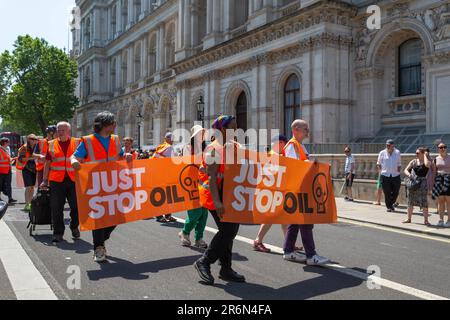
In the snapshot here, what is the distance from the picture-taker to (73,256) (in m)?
6.89

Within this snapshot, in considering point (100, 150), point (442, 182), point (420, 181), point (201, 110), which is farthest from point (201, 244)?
point (201, 110)

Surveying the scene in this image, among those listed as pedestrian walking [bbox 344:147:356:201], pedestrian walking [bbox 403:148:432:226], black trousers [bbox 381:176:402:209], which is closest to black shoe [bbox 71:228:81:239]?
pedestrian walking [bbox 403:148:432:226]

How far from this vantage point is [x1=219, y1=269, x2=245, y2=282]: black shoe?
18.4 ft

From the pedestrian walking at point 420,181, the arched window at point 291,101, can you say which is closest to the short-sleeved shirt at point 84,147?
the pedestrian walking at point 420,181

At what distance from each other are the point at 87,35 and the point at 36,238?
65017 mm

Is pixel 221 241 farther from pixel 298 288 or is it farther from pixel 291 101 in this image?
pixel 291 101

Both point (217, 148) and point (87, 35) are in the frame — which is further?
point (87, 35)

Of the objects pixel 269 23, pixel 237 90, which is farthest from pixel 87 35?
pixel 269 23

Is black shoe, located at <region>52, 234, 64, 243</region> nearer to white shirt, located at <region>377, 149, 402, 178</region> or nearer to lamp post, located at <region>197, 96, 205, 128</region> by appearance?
white shirt, located at <region>377, 149, 402, 178</region>

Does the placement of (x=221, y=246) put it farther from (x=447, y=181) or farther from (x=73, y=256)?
(x=447, y=181)

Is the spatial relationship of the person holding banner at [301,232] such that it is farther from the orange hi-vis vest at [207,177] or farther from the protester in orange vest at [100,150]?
the protester in orange vest at [100,150]

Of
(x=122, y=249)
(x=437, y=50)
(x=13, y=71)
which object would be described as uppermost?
(x=13, y=71)

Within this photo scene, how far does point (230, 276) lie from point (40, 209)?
4635 mm

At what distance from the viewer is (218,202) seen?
5.38 meters
